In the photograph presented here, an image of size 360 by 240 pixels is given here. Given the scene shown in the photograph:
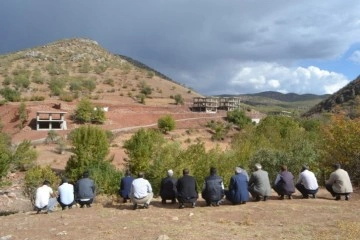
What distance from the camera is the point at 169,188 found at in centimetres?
1461

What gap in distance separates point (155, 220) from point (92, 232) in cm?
193

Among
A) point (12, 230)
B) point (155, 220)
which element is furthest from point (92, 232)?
point (12, 230)

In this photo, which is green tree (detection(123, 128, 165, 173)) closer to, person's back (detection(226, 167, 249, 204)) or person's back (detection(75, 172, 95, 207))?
person's back (detection(75, 172, 95, 207))

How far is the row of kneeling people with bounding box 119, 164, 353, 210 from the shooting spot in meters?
13.9

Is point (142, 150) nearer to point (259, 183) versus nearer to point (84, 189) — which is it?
point (84, 189)

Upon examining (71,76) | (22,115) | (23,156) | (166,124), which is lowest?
(23,156)

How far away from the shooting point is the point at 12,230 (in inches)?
473

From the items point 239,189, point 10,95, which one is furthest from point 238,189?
point 10,95

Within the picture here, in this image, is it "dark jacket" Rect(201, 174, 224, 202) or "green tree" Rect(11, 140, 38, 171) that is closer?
"dark jacket" Rect(201, 174, 224, 202)

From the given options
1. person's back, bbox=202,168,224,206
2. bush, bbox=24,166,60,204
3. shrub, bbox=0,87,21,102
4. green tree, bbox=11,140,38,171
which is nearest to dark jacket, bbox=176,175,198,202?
person's back, bbox=202,168,224,206

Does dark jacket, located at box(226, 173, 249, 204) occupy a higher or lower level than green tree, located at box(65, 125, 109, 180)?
lower

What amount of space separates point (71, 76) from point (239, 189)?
79.9 m

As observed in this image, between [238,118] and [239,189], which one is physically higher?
[238,118]

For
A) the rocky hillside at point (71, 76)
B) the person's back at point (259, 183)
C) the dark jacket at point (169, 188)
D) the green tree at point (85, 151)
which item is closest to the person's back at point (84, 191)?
the dark jacket at point (169, 188)
